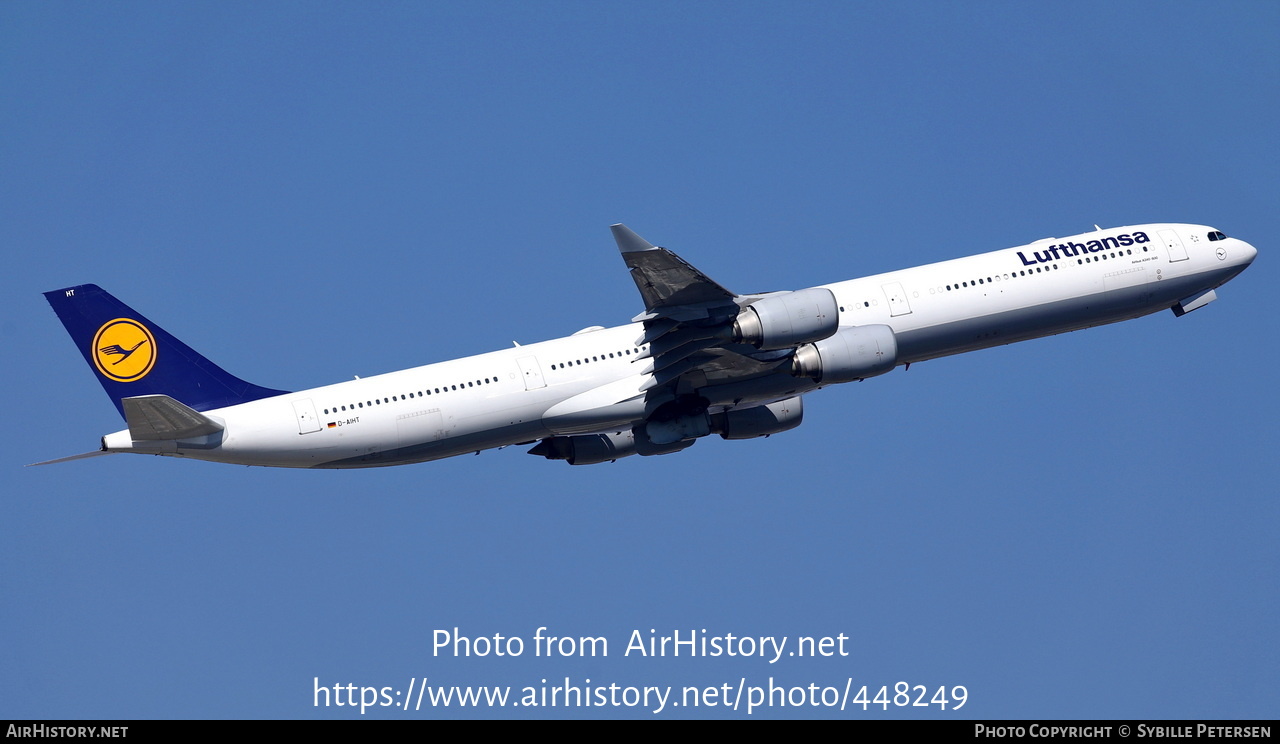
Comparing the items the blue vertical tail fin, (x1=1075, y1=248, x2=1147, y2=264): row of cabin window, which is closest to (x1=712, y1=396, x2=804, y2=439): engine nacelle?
(x1=1075, y1=248, x2=1147, y2=264): row of cabin window

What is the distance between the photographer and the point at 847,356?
45.2m

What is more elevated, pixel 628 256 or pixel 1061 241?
pixel 1061 241

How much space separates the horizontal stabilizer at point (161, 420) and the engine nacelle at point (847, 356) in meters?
19.5

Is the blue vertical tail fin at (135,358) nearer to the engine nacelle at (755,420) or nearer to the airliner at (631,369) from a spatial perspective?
the airliner at (631,369)

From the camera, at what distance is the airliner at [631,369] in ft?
143

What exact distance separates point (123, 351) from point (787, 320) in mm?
22093

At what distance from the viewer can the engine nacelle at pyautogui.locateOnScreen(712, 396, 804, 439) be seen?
50062mm

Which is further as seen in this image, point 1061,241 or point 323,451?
point 1061,241

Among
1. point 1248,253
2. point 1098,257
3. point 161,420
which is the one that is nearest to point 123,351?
point 161,420

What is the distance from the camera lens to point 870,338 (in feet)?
149
